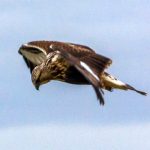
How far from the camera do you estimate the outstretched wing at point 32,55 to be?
2755 centimetres

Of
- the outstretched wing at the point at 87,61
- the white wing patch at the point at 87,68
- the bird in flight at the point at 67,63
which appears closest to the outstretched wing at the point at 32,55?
the bird in flight at the point at 67,63

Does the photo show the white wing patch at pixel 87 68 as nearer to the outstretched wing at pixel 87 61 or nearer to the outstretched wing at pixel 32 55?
the outstretched wing at pixel 87 61

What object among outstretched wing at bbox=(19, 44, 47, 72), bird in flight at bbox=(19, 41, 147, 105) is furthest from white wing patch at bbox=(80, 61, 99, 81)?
outstretched wing at bbox=(19, 44, 47, 72)

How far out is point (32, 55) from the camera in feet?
94.6

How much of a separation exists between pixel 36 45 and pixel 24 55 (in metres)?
2.01

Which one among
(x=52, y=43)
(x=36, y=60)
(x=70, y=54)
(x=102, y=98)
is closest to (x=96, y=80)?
(x=102, y=98)

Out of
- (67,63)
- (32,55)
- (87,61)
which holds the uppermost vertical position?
(87,61)

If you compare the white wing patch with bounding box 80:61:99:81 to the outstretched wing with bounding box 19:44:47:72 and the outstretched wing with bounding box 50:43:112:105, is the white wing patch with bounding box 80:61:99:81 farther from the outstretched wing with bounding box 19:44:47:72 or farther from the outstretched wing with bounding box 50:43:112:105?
the outstretched wing with bounding box 19:44:47:72

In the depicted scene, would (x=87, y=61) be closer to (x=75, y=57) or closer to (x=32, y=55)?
(x=75, y=57)

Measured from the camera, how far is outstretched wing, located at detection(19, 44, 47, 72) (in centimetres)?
2755

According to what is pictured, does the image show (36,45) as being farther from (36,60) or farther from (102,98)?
(102,98)

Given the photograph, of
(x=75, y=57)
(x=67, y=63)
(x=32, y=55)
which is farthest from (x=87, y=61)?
(x=32, y=55)

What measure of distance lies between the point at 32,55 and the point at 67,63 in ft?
9.65

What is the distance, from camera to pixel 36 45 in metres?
27.5
